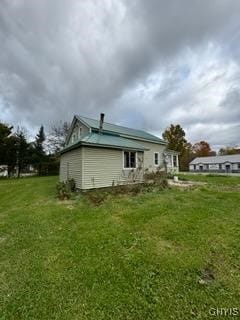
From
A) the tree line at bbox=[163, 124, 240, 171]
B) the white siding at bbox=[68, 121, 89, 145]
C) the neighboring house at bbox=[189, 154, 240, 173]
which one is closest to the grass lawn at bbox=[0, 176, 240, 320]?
the white siding at bbox=[68, 121, 89, 145]

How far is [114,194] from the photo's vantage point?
9.45 metres

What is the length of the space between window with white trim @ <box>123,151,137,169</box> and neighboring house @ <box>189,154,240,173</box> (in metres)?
35.2

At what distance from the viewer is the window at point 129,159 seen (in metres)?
12.7

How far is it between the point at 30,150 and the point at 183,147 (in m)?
30.4

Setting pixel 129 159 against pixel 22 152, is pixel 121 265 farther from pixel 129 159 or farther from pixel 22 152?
pixel 22 152

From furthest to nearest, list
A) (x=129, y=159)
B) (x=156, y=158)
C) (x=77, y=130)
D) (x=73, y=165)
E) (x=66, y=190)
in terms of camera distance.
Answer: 1. (x=156, y=158)
2. (x=77, y=130)
3. (x=129, y=159)
4. (x=73, y=165)
5. (x=66, y=190)

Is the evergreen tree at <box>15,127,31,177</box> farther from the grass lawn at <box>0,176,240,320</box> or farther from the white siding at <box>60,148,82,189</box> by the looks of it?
the grass lawn at <box>0,176,240,320</box>

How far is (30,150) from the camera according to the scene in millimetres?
29609

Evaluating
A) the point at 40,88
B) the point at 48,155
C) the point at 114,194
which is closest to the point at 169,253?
the point at 114,194

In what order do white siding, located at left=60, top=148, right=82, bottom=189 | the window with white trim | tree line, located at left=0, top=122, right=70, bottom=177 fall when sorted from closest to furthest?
1. white siding, located at left=60, top=148, right=82, bottom=189
2. the window with white trim
3. tree line, located at left=0, top=122, right=70, bottom=177

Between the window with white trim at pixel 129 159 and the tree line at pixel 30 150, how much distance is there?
17.1 meters

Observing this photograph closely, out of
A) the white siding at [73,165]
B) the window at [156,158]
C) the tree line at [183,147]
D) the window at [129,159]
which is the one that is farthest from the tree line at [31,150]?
the tree line at [183,147]

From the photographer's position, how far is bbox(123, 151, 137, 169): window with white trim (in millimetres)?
12648

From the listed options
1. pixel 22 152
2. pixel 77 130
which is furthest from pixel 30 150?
pixel 77 130
